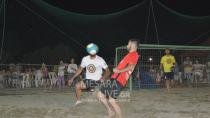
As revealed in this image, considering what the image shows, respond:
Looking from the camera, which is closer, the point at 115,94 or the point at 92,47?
the point at 115,94

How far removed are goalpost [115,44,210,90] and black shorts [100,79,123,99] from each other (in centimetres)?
886

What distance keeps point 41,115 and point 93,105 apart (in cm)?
216

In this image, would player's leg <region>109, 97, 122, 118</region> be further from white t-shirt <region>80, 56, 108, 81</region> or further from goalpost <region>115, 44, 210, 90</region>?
goalpost <region>115, 44, 210, 90</region>

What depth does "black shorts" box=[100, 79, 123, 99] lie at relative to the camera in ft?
24.0

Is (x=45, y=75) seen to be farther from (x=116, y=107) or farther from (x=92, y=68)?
(x=116, y=107)

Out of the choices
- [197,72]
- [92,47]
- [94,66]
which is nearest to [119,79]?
[92,47]

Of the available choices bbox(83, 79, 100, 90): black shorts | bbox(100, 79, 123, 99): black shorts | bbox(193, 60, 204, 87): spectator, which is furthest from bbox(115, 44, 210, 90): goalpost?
bbox(100, 79, 123, 99): black shorts

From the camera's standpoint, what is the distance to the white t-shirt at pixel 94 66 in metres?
9.19

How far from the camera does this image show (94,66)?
934 centimetres

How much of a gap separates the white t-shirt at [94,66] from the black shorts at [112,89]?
1659 millimetres

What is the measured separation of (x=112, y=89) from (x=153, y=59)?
40.8 feet

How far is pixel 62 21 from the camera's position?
1919cm

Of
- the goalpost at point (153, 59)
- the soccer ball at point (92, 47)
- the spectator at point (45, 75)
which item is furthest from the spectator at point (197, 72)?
the soccer ball at point (92, 47)

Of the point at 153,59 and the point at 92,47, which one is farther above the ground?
the point at 153,59
